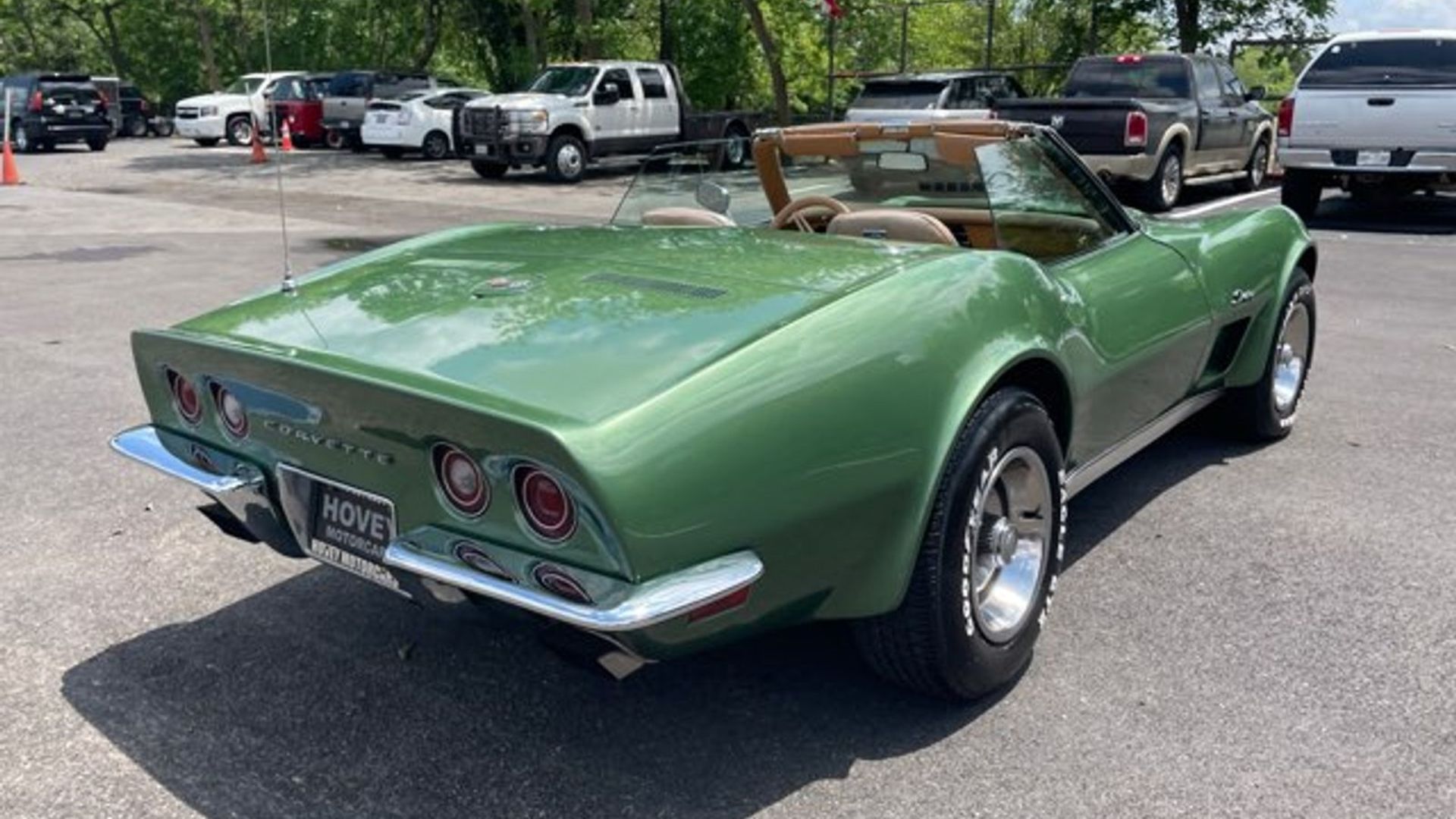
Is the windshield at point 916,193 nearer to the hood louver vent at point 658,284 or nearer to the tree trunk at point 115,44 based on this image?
the hood louver vent at point 658,284

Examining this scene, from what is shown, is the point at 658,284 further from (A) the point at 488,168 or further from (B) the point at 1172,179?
(A) the point at 488,168

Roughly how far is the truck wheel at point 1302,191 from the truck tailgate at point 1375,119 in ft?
2.05

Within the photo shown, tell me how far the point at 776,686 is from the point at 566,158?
18.5 m

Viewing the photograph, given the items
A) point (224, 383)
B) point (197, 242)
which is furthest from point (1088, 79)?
point (224, 383)

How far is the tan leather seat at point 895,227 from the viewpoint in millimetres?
3695

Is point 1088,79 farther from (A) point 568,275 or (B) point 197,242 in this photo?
(A) point 568,275

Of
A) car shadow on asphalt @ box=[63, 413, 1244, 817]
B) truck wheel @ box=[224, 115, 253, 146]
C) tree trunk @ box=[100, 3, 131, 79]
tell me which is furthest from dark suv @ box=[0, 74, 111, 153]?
car shadow on asphalt @ box=[63, 413, 1244, 817]

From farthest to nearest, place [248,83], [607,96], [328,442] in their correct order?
[248,83]
[607,96]
[328,442]

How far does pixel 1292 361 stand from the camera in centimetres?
550

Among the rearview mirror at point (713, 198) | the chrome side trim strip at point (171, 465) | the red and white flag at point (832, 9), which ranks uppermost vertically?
the red and white flag at point (832, 9)

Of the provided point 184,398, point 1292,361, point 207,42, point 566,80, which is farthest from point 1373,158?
point 207,42

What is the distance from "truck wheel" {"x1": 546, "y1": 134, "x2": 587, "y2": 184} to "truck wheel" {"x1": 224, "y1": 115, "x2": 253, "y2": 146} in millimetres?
14264

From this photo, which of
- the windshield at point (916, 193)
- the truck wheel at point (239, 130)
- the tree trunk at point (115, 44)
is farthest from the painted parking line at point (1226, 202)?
the tree trunk at point (115, 44)

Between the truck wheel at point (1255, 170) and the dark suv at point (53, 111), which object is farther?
the dark suv at point (53, 111)
